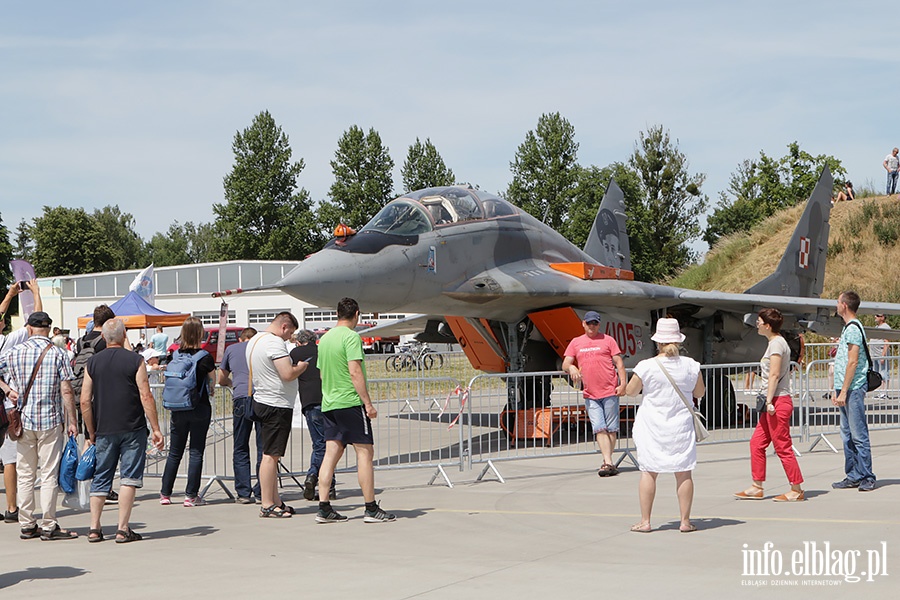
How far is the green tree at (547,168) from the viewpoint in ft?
227

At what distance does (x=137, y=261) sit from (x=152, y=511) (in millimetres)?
102882

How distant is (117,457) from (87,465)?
241mm

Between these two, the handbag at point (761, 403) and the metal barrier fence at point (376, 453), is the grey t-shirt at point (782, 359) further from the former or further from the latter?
the metal barrier fence at point (376, 453)

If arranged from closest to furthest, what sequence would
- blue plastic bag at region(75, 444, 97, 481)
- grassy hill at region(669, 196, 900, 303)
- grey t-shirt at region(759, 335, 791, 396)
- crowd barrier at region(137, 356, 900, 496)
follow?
blue plastic bag at region(75, 444, 97, 481) → grey t-shirt at region(759, 335, 791, 396) → crowd barrier at region(137, 356, 900, 496) → grassy hill at region(669, 196, 900, 303)

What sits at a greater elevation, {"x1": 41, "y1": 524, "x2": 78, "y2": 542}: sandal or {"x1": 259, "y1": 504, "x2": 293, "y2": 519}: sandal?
{"x1": 41, "y1": 524, "x2": 78, "y2": 542}: sandal

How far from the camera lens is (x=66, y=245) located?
247ft

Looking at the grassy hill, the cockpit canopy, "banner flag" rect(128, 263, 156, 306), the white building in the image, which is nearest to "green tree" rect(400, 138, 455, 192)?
the white building

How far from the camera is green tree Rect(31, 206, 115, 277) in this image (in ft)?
245

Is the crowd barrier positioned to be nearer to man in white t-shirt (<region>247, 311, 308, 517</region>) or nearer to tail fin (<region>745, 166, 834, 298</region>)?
man in white t-shirt (<region>247, 311, 308, 517</region>)

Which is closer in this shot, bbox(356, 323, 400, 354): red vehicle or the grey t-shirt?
the grey t-shirt

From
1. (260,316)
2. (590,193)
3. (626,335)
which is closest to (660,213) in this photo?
(590,193)

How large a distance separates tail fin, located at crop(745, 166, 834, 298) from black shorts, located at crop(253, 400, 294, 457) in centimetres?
1310

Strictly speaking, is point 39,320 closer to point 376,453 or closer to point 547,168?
point 376,453

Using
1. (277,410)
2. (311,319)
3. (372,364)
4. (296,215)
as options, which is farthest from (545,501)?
(296,215)
